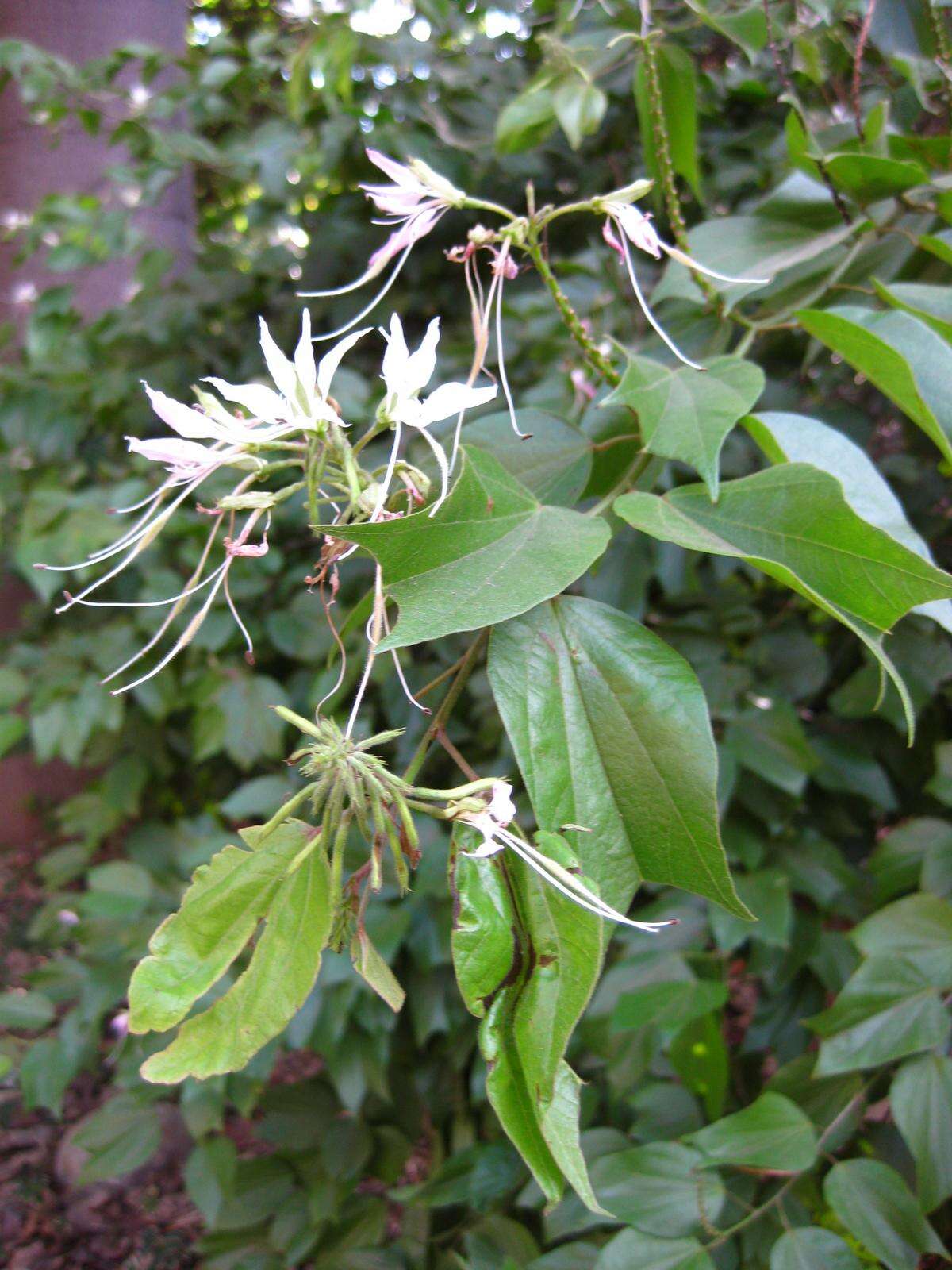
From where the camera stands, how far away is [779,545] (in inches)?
11.6

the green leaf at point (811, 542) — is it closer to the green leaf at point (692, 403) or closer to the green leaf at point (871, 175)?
the green leaf at point (692, 403)

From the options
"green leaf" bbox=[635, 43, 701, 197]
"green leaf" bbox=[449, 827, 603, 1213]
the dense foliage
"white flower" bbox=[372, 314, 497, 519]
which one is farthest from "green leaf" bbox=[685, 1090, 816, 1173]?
"green leaf" bbox=[635, 43, 701, 197]

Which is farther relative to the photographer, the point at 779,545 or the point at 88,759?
the point at 88,759

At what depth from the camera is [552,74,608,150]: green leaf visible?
604mm

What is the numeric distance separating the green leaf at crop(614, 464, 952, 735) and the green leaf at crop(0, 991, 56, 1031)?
2.59 feet

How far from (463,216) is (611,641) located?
0.82 metres

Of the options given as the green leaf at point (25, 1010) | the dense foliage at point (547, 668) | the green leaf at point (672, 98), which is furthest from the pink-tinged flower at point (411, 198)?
the green leaf at point (25, 1010)

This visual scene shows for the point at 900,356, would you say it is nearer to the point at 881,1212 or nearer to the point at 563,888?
the point at 563,888

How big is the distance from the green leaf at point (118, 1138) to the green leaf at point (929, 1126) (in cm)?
64

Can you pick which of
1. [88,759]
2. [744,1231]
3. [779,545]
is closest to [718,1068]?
[744,1231]

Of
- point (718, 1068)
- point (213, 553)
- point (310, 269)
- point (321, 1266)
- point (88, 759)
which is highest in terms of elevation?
point (310, 269)

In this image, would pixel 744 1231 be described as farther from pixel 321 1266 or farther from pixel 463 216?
pixel 463 216

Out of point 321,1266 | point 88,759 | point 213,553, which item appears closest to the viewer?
point 321,1266

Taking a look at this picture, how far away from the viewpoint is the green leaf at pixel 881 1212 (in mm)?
490
